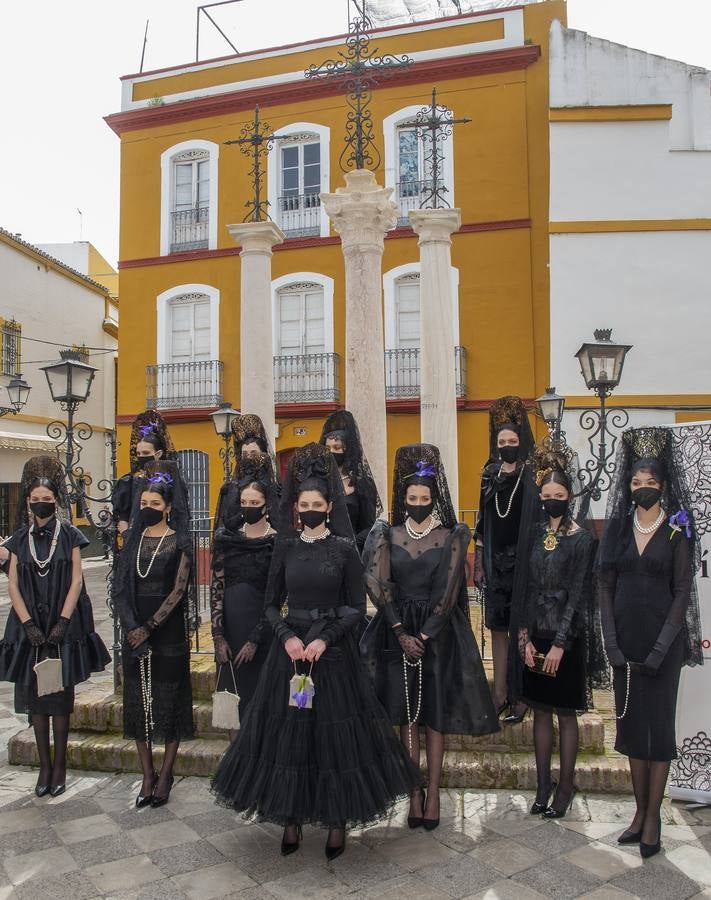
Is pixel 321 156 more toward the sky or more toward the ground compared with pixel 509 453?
more toward the sky

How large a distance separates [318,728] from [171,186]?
16116 millimetres

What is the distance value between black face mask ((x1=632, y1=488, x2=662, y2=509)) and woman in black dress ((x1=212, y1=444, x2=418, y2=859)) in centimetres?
150

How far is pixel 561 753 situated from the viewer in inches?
171

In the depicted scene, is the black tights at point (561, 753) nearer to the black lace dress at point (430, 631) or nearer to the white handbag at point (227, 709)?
the black lace dress at point (430, 631)

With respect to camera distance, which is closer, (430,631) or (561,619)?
(430,631)

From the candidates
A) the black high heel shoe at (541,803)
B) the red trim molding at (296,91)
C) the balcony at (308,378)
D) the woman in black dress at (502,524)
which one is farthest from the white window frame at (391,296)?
the black high heel shoe at (541,803)

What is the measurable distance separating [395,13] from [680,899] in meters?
18.4

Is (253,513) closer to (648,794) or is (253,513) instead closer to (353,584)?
(353,584)

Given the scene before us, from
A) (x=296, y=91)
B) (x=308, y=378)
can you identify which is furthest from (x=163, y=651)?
(x=296, y=91)

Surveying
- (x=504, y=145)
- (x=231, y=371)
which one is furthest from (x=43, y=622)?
(x=504, y=145)

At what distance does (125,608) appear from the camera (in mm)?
4648

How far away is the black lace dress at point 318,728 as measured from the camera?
149 inches

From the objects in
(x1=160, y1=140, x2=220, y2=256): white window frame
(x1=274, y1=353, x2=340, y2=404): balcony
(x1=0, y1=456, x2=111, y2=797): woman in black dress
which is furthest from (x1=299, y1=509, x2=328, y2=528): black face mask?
(x1=160, y1=140, x2=220, y2=256): white window frame

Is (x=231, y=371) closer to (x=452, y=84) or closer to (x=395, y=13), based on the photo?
(x=452, y=84)
